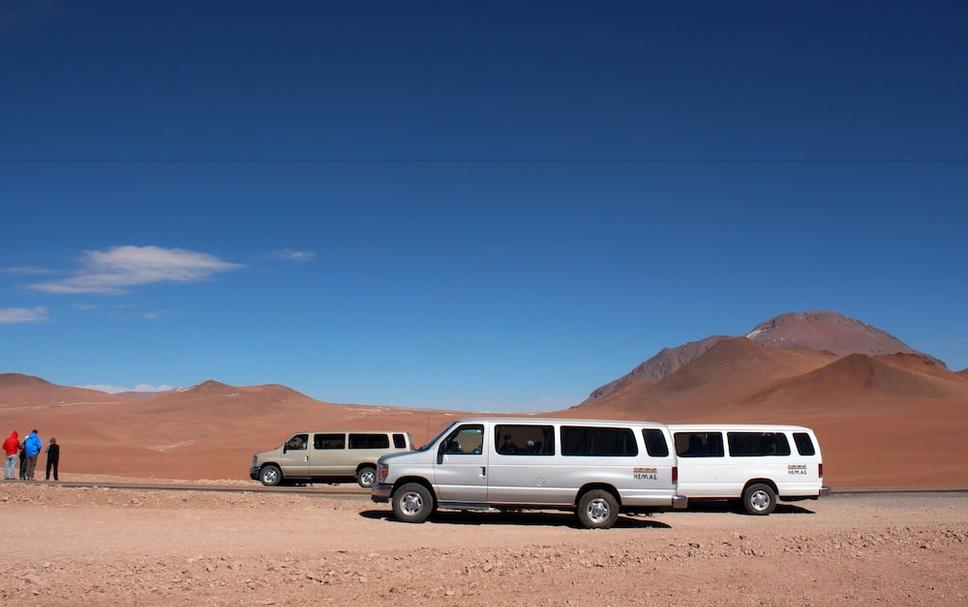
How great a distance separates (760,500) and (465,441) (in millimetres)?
7046

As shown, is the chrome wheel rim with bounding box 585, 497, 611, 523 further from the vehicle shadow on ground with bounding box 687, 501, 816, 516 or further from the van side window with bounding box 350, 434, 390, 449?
the van side window with bounding box 350, 434, 390, 449

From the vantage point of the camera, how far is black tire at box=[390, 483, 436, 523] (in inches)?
594

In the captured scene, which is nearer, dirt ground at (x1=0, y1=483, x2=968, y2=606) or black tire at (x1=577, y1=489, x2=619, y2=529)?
dirt ground at (x1=0, y1=483, x2=968, y2=606)

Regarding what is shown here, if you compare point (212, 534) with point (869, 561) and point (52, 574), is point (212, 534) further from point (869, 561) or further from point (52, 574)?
point (869, 561)

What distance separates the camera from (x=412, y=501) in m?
15.2

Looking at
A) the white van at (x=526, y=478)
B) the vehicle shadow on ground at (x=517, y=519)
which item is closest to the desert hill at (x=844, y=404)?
the vehicle shadow on ground at (x=517, y=519)

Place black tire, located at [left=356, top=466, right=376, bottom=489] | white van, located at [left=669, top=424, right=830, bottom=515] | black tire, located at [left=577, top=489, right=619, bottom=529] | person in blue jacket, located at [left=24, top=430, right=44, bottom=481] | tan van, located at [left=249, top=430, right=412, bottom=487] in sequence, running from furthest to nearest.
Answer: person in blue jacket, located at [left=24, top=430, right=44, bottom=481]
tan van, located at [left=249, top=430, right=412, bottom=487]
black tire, located at [left=356, top=466, right=376, bottom=489]
white van, located at [left=669, top=424, right=830, bottom=515]
black tire, located at [left=577, top=489, right=619, bottom=529]

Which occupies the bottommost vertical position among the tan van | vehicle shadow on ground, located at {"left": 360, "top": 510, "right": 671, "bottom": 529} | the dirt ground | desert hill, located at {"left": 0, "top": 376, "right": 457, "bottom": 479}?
the dirt ground

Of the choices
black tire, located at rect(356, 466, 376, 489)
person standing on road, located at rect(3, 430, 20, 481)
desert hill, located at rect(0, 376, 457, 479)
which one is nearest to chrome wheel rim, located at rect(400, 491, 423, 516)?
black tire, located at rect(356, 466, 376, 489)

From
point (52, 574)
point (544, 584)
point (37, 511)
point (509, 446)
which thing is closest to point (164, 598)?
point (52, 574)

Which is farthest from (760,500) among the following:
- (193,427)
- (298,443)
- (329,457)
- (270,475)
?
(193,427)

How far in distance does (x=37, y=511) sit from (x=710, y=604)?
13.1m

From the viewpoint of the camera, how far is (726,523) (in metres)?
16.5

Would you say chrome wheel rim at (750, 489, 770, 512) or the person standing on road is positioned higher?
the person standing on road
